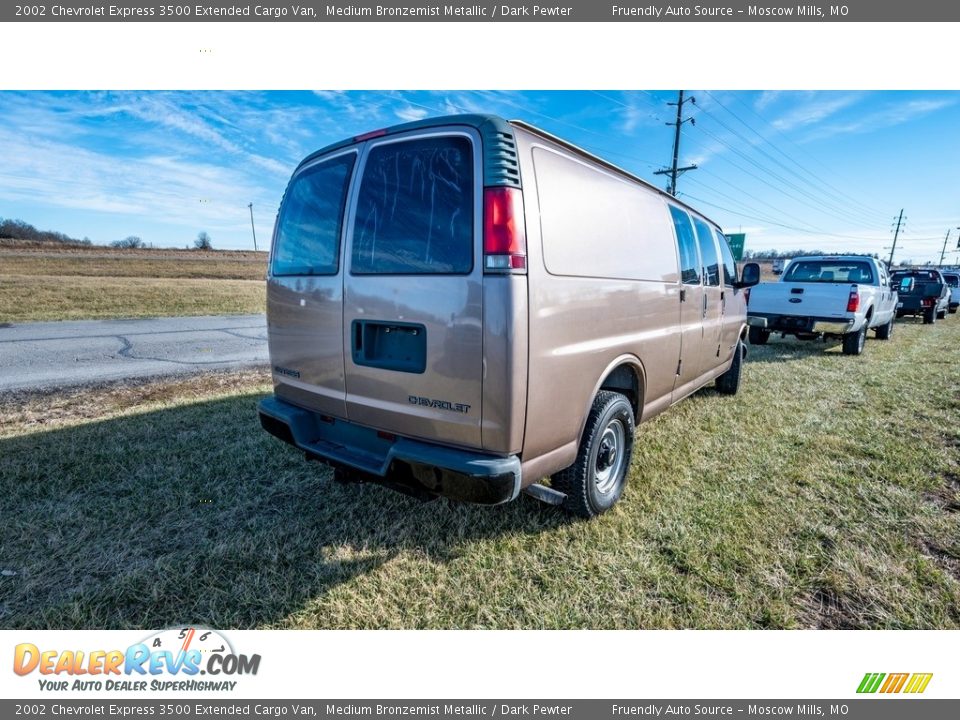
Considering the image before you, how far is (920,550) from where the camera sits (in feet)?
8.47

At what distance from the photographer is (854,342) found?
8648 mm

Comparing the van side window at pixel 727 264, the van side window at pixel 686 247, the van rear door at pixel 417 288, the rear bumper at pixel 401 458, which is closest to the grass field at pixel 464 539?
the rear bumper at pixel 401 458

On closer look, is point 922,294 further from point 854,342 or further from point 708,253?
point 708,253

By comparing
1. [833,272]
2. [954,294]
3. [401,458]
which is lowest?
[401,458]

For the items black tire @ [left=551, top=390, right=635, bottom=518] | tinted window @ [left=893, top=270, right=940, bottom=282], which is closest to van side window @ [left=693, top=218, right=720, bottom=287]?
black tire @ [left=551, top=390, right=635, bottom=518]

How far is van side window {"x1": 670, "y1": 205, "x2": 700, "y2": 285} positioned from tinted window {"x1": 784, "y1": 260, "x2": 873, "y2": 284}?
22.1 ft

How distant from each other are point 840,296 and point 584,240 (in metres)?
8.04

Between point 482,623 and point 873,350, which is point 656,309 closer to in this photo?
point 482,623

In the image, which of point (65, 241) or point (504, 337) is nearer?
point (504, 337)

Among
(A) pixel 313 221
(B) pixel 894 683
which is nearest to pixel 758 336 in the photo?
(B) pixel 894 683

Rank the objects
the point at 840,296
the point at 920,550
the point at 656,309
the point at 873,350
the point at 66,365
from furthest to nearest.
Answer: the point at 873,350 → the point at 840,296 → the point at 66,365 → the point at 656,309 → the point at 920,550

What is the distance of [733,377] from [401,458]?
5.09 m

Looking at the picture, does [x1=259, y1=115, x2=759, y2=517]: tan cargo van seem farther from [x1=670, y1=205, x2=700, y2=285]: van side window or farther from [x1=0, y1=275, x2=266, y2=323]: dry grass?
[x1=0, y1=275, x2=266, y2=323]: dry grass

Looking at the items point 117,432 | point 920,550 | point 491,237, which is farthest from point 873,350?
point 117,432
